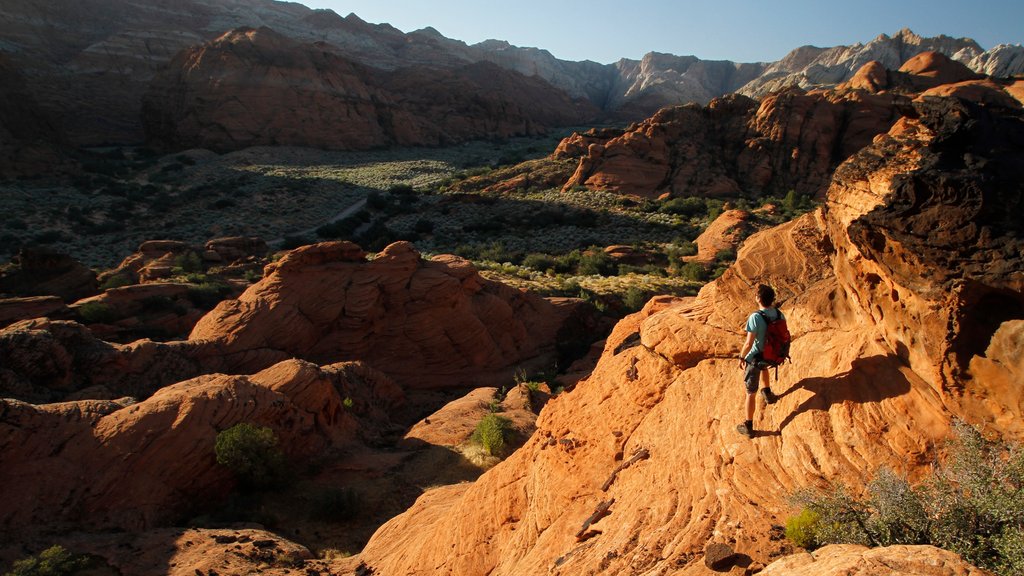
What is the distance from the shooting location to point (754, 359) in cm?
513

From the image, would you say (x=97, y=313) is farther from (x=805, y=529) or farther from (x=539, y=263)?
(x=805, y=529)

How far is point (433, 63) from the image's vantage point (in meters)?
111

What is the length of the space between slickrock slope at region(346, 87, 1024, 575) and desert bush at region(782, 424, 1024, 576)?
0.29 m

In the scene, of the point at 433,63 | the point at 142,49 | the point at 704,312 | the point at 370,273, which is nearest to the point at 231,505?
the point at 704,312

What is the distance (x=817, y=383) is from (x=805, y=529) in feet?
5.17

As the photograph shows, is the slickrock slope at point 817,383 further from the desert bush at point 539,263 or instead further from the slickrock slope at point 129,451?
the desert bush at point 539,263

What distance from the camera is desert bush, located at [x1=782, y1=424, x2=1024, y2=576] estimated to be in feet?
10.2

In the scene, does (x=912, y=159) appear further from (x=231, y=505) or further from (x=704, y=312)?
(x=231, y=505)

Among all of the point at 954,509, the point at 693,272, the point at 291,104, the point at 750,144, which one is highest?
the point at 750,144

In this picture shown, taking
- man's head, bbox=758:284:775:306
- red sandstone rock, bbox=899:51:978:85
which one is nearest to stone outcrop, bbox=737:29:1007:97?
red sandstone rock, bbox=899:51:978:85

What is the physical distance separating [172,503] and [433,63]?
112456mm

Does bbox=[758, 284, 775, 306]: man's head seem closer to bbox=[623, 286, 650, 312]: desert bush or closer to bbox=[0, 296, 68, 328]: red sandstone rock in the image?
bbox=[623, 286, 650, 312]: desert bush

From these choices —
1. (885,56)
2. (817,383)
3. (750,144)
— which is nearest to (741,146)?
(750,144)

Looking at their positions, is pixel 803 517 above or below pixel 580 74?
below
